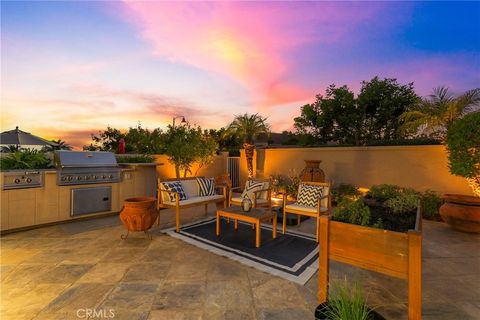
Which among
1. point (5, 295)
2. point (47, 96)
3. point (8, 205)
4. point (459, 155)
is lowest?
point (5, 295)

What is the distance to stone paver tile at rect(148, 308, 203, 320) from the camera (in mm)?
1889

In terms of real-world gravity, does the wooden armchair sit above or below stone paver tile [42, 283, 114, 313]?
above

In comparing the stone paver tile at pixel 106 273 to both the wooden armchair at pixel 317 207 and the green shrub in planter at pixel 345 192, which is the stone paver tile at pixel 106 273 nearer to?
the wooden armchair at pixel 317 207

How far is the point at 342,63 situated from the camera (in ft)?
21.6

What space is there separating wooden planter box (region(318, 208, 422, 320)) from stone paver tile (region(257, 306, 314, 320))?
17 cm

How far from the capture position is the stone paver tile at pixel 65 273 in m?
2.47

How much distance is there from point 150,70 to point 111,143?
656cm

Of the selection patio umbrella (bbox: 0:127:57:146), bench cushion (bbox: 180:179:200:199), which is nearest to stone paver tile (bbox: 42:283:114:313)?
bench cushion (bbox: 180:179:200:199)

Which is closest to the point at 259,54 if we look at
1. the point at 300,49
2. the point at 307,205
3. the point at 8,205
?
the point at 300,49

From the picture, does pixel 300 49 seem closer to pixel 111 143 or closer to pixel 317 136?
pixel 317 136

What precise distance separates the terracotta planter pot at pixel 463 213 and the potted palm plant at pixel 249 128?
5.86m

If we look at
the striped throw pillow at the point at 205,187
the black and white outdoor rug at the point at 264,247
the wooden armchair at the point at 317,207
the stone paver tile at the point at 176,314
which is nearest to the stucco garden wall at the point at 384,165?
the wooden armchair at the point at 317,207

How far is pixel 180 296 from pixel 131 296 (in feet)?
1.52

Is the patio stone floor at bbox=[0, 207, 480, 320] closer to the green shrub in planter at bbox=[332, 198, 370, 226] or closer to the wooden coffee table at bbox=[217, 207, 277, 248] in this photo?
the wooden coffee table at bbox=[217, 207, 277, 248]
